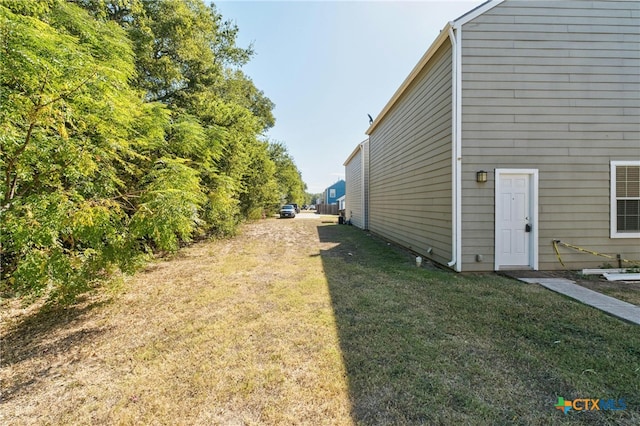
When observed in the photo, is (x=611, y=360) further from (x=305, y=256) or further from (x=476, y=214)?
(x=305, y=256)

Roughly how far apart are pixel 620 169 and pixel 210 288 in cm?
832

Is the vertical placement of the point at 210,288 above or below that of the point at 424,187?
below

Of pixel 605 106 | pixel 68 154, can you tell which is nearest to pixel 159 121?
pixel 68 154

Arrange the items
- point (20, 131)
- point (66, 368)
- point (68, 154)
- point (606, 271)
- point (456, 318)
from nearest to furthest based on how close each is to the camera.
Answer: point (66, 368) < point (20, 131) < point (68, 154) < point (456, 318) < point (606, 271)

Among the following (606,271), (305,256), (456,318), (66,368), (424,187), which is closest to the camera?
(66,368)

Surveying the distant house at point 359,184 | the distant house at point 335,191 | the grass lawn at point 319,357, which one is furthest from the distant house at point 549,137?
the distant house at point 335,191

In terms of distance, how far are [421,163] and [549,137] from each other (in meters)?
2.58

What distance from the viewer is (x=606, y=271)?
5328 millimetres

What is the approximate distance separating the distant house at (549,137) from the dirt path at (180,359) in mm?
3781

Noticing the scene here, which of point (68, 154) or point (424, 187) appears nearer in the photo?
point (68, 154)

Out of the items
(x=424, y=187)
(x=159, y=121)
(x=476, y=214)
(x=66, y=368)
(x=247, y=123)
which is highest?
(x=247, y=123)

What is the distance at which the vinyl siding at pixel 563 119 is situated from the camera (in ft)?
18.2

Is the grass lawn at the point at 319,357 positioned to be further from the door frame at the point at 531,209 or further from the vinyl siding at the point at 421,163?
the vinyl siding at the point at 421,163

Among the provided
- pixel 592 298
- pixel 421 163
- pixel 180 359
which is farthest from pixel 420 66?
pixel 180 359
